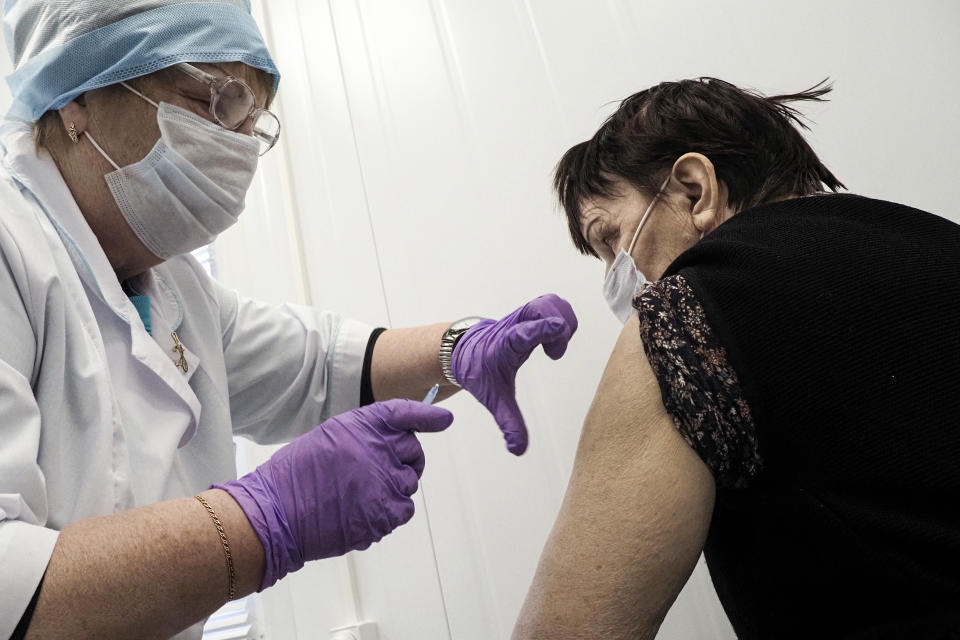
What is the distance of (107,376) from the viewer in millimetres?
1066

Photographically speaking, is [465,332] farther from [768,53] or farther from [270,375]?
[768,53]

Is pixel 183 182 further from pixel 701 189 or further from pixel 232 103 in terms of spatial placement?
pixel 701 189

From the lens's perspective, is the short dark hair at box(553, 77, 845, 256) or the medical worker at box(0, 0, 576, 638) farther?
the short dark hair at box(553, 77, 845, 256)

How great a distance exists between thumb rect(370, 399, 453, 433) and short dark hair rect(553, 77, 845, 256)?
1.78 ft

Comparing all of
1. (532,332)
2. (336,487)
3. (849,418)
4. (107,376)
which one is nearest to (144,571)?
(336,487)

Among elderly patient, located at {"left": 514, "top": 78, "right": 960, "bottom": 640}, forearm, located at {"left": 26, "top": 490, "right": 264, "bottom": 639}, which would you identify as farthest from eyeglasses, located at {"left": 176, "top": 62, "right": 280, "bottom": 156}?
elderly patient, located at {"left": 514, "top": 78, "right": 960, "bottom": 640}

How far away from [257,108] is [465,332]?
57 cm

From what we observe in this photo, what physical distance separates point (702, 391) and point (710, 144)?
59 cm

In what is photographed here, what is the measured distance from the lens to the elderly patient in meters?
0.75

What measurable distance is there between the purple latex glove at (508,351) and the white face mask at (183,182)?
20.0 inches

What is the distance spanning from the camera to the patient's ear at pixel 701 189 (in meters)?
1.20

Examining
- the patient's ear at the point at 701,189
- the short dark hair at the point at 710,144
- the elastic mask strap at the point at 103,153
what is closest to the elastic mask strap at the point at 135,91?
the elastic mask strap at the point at 103,153

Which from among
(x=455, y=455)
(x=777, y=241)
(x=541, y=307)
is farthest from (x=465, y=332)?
(x=777, y=241)

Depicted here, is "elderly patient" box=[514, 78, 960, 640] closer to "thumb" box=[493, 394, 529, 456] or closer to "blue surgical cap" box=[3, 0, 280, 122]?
"thumb" box=[493, 394, 529, 456]
